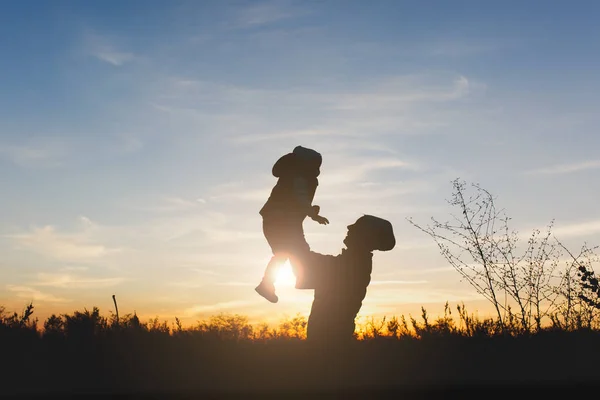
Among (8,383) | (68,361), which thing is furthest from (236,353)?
(8,383)

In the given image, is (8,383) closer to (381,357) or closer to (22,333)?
(22,333)

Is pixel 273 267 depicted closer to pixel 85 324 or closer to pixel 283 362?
pixel 283 362

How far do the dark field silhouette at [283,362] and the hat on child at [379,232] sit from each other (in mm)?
1375

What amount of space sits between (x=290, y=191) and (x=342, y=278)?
144 centimetres

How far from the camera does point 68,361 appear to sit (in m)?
7.61

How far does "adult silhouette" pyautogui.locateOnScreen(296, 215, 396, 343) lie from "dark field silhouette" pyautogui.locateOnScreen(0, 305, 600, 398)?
285 millimetres

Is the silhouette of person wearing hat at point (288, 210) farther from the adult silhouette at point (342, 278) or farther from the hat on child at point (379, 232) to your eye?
the hat on child at point (379, 232)

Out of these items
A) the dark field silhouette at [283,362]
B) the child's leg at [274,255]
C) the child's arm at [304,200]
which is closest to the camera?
the dark field silhouette at [283,362]

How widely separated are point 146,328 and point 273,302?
7.26 ft

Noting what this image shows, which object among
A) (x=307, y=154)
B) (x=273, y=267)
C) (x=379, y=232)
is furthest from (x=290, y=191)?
(x=379, y=232)

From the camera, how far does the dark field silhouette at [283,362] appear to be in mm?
6637

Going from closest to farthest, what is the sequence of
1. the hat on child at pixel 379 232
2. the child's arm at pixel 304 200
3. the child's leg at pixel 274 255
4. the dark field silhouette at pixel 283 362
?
the dark field silhouette at pixel 283 362
the child's arm at pixel 304 200
the child's leg at pixel 274 255
the hat on child at pixel 379 232

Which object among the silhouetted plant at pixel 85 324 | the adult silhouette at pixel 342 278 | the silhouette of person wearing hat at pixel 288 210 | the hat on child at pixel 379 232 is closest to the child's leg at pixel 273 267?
the silhouette of person wearing hat at pixel 288 210

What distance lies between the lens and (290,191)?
8500 mm
